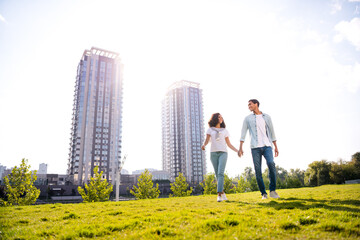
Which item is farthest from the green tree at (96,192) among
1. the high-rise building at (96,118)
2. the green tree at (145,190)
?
the high-rise building at (96,118)

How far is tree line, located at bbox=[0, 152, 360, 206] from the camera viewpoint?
81.3ft

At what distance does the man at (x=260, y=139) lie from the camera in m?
7.34

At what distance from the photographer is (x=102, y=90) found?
112562 mm

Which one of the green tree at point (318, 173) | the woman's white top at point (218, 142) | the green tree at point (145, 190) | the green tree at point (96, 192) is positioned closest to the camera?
the woman's white top at point (218, 142)

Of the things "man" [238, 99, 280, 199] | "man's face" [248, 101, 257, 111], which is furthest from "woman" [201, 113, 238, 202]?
"man's face" [248, 101, 257, 111]

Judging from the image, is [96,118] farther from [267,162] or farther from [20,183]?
[267,162]

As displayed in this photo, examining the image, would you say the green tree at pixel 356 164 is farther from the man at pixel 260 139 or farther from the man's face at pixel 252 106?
the man's face at pixel 252 106

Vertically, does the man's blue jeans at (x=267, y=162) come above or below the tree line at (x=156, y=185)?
above

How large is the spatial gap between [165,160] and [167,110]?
3778 cm

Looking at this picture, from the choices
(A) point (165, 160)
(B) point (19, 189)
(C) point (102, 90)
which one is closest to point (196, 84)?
(A) point (165, 160)

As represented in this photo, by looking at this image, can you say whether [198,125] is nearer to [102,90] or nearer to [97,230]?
[102,90]

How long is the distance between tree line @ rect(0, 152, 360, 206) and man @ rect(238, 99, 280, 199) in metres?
25.6

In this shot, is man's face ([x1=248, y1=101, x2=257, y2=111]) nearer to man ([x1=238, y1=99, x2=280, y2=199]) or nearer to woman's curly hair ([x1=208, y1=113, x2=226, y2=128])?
man ([x1=238, y1=99, x2=280, y2=199])

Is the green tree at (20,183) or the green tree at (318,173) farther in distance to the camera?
the green tree at (318,173)
